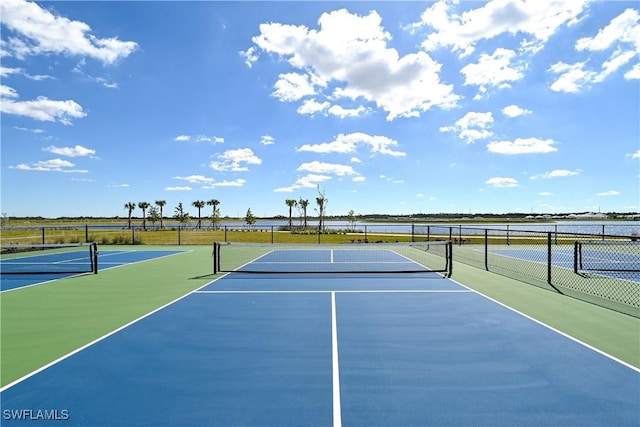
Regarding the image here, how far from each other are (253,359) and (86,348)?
277cm

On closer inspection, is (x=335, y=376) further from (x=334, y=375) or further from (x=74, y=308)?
(x=74, y=308)

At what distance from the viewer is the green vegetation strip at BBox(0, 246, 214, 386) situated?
5087 mm

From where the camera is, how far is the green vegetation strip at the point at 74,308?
16.7ft

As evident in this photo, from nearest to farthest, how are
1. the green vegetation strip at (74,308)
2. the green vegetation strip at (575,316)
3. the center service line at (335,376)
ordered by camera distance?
the center service line at (335,376)
the green vegetation strip at (74,308)
the green vegetation strip at (575,316)

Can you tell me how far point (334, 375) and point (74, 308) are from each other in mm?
6582

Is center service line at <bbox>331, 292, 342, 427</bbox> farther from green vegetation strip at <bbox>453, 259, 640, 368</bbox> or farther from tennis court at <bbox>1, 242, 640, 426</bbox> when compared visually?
green vegetation strip at <bbox>453, 259, 640, 368</bbox>

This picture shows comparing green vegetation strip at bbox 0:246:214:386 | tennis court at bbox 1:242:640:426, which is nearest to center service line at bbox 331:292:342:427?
tennis court at bbox 1:242:640:426

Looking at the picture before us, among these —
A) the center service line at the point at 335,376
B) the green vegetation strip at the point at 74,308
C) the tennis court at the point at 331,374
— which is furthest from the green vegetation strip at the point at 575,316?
the green vegetation strip at the point at 74,308

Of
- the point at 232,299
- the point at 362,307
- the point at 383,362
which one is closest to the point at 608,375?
the point at 383,362

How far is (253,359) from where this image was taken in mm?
4770

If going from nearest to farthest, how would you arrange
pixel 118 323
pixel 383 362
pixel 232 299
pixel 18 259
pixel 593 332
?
pixel 383 362
pixel 593 332
pixel 118 323
pixel 232 299
pixel 18 259

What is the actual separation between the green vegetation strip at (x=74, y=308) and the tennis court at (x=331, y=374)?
0.49 metres

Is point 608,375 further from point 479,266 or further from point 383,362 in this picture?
point 479,266

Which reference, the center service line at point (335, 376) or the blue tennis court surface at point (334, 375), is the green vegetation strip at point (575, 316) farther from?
the center service line at point (335, 376)
